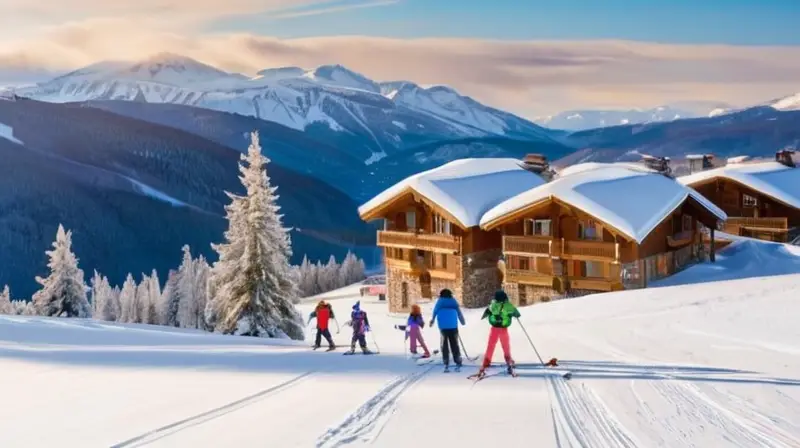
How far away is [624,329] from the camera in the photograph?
21453mm

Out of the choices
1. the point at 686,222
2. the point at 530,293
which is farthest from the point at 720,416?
the point at 686,222

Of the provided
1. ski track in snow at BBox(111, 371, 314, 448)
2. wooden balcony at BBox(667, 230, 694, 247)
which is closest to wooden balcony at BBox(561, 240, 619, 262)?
wooden balcony at BBox(667, 230, 694, 247)

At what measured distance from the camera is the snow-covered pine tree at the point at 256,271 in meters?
33.5

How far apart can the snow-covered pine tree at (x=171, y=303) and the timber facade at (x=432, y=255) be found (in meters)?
31.7

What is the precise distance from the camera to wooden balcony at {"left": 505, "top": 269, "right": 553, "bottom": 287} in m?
38.5

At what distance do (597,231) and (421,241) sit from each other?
1115 centimetres

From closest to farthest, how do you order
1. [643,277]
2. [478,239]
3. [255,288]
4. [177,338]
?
[177,338] → [255,288] → [643,277] → [478,239]

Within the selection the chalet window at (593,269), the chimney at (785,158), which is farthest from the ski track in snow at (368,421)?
the chimney at (785,158)

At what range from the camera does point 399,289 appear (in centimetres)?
4684

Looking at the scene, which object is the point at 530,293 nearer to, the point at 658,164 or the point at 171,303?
the point at 658,164

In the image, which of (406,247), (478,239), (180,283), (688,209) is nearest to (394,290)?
(406,247)

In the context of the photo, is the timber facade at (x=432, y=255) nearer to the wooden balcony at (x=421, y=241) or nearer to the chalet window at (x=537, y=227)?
the wooden balcony at (x=421, y=241)

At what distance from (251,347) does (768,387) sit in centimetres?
1316

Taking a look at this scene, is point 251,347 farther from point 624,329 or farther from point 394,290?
point 394,290
